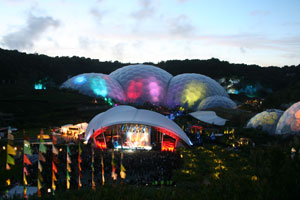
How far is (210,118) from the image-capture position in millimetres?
57469

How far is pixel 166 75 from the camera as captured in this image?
80625 millimetres

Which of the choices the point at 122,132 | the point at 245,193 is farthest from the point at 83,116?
the point at 245,193

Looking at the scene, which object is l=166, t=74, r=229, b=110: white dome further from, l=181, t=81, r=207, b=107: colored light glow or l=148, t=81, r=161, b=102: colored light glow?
l=148, t=81, r=161, b=102: colored light glow

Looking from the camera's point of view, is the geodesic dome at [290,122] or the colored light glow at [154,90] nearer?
the geodesic dome at [290,122]

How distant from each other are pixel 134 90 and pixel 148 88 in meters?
3.36

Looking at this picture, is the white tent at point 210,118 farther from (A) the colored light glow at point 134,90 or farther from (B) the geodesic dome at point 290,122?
(A) the colored light glow at point 134,90

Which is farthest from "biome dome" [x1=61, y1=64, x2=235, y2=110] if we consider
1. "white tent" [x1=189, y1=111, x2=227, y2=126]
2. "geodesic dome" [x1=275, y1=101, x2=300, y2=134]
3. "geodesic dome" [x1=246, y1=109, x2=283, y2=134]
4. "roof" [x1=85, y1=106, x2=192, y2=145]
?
"roof" [x1=85, y1=106, x2=192, y2=145]

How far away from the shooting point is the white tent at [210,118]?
55.1m

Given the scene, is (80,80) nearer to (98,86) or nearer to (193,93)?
(98,86)

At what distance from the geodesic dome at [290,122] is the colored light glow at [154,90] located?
119 ft

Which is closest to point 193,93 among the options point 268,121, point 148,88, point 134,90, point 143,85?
point 148,88

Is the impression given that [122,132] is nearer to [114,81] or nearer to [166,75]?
[114,81]

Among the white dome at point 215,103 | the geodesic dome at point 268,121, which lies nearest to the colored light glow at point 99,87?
the white dome at point 215,103

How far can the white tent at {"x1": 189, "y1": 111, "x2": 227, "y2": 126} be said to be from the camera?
55.1m
